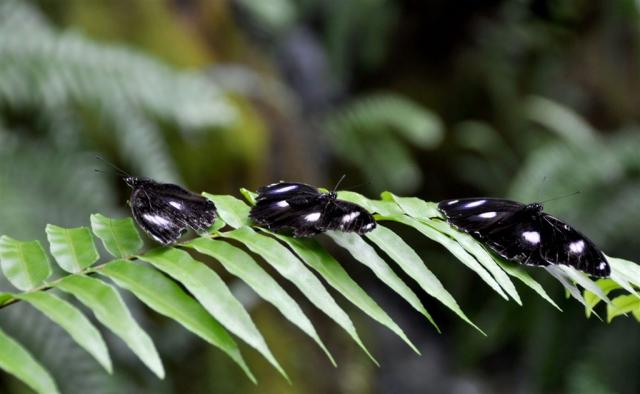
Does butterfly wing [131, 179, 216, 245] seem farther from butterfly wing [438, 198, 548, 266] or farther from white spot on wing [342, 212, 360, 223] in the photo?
→ butterfly wing [438, 198, 548, 266]

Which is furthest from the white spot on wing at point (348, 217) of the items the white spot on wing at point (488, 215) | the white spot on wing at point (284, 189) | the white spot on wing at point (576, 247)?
the white spot on wing at point (576, 247)

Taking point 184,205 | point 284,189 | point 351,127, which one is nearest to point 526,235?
point 284,189

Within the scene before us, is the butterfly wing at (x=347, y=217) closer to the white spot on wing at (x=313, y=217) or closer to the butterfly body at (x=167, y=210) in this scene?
the white spot on wing at (x=313, y=217)

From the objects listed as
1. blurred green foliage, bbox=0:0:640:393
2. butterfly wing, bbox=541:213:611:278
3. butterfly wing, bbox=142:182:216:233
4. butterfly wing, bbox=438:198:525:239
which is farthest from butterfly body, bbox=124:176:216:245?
blurred green foliage, bbox=0:0:640:393

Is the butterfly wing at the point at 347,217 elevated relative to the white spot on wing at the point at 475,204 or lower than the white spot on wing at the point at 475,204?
elevated

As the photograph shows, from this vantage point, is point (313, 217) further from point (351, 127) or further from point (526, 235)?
point (351, 127)

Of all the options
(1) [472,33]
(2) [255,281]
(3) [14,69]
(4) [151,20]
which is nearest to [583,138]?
(1) [472,33]

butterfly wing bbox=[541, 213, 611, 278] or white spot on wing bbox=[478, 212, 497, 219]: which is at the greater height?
white spot on wing bbox=[478, 212, 497, 219]
